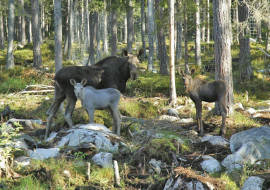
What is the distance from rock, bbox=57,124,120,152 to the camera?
694 cm

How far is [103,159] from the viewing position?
6.20 meters

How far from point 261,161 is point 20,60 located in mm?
20693

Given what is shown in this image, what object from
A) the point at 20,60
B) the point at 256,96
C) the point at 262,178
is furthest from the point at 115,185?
the point at 20,60

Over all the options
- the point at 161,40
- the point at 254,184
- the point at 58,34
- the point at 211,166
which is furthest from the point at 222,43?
the point at 161,40

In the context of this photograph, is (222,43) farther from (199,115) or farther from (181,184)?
(181,184)

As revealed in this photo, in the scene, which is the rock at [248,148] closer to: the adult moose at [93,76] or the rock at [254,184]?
the rock at [254,184]

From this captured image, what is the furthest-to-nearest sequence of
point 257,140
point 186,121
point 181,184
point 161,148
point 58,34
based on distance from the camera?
point 58,34 → point 186,121 → point 161,148 → point 257,140 → point 181,184

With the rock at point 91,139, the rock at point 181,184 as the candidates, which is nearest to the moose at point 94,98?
the rock at point 91,139

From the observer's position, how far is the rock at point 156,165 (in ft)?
19.4

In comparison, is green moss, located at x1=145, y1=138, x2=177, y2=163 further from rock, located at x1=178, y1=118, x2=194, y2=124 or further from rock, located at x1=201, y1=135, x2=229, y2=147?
rock, located at x1=178, y1=118, x2=194, y2=124

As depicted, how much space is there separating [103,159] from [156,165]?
1040mm

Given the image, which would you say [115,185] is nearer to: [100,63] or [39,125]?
[100,63]

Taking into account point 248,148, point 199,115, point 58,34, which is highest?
point 58,34

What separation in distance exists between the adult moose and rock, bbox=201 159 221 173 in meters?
3.51
